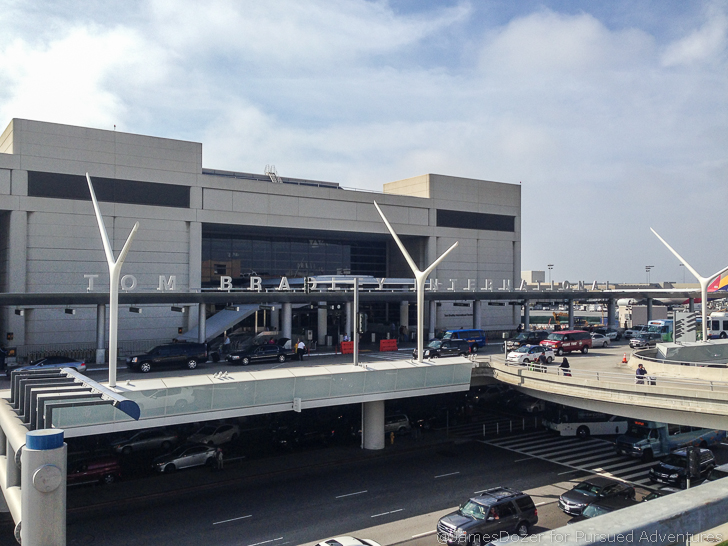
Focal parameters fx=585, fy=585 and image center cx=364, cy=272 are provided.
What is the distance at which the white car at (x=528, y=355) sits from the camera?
4175cm

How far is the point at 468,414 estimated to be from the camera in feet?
141

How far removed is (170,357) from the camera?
4088cm

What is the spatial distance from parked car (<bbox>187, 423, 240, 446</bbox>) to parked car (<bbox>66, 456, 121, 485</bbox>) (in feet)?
19.6

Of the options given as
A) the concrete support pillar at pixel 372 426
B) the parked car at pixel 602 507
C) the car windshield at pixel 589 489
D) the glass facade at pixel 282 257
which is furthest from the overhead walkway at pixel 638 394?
the glass facade at pixel 282 257

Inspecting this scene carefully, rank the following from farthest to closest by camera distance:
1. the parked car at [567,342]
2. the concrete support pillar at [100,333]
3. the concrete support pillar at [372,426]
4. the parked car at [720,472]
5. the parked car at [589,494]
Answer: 1. the parked car at [567,342]
2. the concrete support pillar at [100,333]
3. the concrete support pillar at [372,426]
4. the parked car at [589,494]
5. the parked car at [720,472]

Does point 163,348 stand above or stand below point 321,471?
above

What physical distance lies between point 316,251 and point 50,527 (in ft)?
182

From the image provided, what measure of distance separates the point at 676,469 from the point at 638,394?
419 cm

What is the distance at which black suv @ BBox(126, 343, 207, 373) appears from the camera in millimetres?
39750

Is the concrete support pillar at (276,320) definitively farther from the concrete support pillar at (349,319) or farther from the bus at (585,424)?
the bus at (585,424)

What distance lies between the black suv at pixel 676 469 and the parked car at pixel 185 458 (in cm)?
2219

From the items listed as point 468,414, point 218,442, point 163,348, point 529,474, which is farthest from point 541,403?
point 163,348

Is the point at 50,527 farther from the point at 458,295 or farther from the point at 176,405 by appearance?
the point at 458,295

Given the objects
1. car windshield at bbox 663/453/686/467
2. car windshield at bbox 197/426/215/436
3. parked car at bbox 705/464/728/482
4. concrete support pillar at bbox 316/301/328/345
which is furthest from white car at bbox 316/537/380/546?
concrete support pillar at bbox 316/301/328/345
